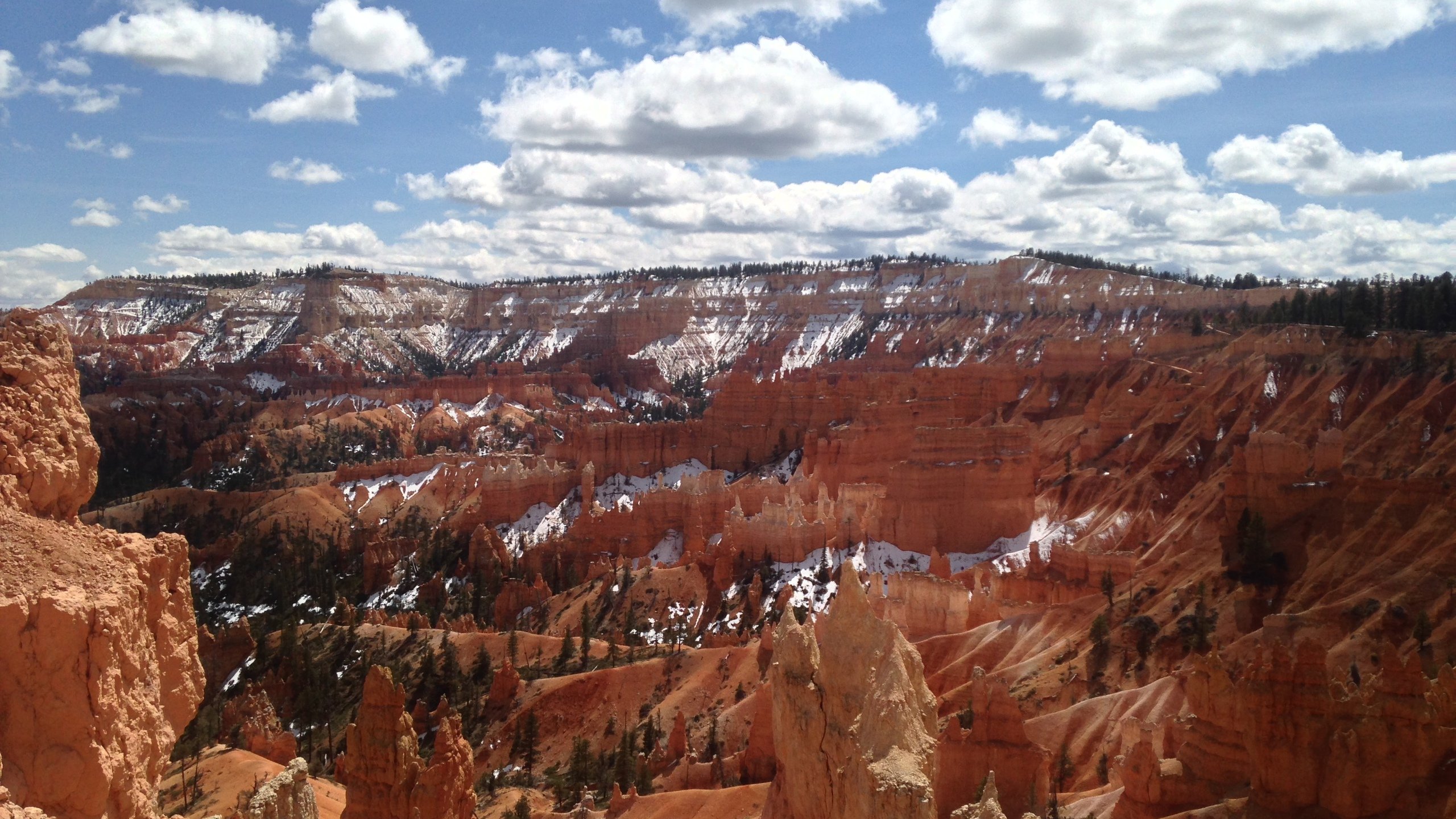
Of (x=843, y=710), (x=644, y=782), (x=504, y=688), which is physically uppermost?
(x=843, y=710)

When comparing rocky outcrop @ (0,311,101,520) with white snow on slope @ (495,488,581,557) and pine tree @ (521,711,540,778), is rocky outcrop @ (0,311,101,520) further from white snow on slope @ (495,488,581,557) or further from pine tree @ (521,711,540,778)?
white snow on slope @ (495,488,581,557)

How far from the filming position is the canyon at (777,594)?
1214cm

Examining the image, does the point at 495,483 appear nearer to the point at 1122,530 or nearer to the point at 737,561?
the point at 737,561

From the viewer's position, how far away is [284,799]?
12836mm

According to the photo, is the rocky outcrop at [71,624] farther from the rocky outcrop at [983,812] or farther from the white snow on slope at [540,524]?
the white snow on slope at [540,524]

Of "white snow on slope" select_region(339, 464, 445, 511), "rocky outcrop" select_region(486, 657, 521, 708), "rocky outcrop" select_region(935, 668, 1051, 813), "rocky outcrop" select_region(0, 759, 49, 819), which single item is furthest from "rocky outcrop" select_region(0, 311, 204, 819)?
"white snow on slope" select_region(339, 464, 445, 511)

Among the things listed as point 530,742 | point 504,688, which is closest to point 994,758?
point 530,742

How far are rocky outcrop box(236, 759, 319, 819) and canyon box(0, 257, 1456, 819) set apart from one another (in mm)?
43

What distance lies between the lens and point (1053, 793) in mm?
27188

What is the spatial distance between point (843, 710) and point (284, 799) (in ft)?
27.9

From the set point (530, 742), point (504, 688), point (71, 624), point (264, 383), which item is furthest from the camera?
point (264, 383)

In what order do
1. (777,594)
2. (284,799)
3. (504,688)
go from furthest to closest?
(777,594) → (504,688) → (284,799)

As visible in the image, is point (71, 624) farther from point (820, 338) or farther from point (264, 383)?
point (820, 338)

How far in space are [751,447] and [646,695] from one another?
53.0 metres
